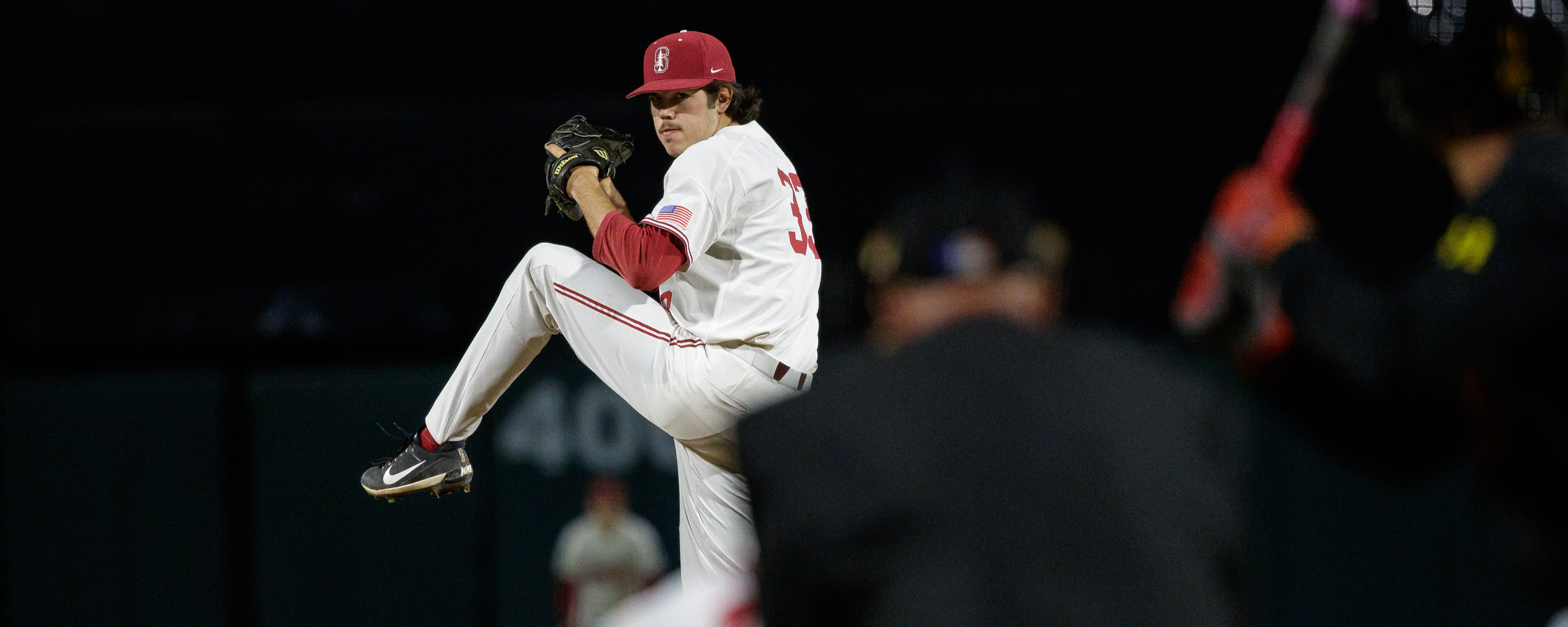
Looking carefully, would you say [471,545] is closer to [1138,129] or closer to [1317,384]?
[1138,129]

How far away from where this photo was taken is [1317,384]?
5.87 ft

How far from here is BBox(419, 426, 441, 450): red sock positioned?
10.8 feet

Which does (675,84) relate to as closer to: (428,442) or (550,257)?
(550,257)

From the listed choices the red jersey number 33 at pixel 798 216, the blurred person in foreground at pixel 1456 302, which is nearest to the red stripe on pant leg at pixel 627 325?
the red jersey number 33 at pixel 798 216

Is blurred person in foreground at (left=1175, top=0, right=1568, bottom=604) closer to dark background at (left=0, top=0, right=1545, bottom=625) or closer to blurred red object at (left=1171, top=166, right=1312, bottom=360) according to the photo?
blurred red object at (left=1171, top=166, right=1312, bottom=360)

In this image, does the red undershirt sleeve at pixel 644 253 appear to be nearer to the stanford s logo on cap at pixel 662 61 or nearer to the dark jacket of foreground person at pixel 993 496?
the stanford s logo on cap at pixel 662 61

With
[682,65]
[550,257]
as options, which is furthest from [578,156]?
[682,65]

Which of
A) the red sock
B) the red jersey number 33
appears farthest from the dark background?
the red sock

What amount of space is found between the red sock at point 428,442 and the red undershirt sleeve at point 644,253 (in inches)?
26.8

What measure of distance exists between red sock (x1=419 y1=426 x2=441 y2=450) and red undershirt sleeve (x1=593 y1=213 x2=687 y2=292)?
2.24ft

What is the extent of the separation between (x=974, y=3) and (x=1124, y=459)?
18.6 ft

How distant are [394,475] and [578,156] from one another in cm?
87

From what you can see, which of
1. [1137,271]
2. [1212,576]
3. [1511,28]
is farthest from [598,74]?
[1212,576]

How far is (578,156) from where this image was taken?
10.4ft
